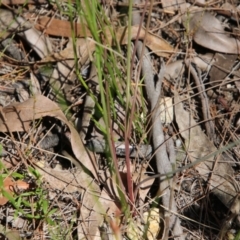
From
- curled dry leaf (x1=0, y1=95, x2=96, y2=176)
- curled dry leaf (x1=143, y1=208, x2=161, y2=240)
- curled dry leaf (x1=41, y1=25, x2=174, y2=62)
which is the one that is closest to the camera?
curled dry leaf (x1=143, y1=208, x2=161, y2=240)

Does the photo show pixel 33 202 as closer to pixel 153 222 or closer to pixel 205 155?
pixel 153 222

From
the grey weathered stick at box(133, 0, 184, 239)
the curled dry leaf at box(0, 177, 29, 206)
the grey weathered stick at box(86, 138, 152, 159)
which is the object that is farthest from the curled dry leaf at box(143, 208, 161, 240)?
the curled dry leaf at box(0, 177, 29, 206)

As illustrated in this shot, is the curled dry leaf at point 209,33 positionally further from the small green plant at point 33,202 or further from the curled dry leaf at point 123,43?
the small green plant at point 33,202

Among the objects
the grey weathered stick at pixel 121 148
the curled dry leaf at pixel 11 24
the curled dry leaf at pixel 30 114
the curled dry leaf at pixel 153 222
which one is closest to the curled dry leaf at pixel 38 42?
the curled dry leaf at pixel 11 24

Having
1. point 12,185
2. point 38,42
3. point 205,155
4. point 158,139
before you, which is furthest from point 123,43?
point 12,185

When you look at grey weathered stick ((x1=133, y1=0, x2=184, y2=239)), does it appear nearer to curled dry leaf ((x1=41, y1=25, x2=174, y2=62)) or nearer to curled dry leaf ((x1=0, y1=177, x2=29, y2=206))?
curled dry leaf ((x1=41, y1=25, x2=174, y2=62))

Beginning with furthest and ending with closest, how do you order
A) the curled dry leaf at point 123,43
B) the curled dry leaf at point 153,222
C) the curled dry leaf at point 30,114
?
the curled dry leaf at point 123,43, the curled dry leaf at point 30,114, the curled dry leaf at point 153,222

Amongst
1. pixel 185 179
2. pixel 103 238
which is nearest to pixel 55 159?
pixel 103 238

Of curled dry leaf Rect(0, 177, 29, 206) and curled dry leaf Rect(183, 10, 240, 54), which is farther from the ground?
curled dry leaf Rect(183, 10, 240, 54)

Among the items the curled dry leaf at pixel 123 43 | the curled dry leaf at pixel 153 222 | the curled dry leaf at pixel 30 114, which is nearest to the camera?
the curled dry leaf at pixel 153 222
